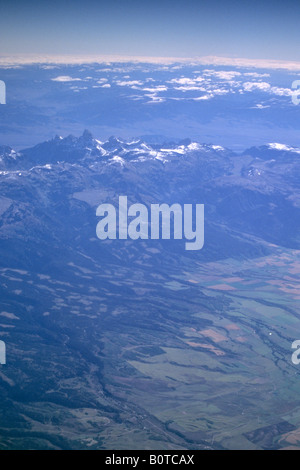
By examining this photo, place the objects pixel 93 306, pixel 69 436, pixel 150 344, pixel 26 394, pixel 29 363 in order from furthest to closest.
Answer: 1. pixel 93 306
2. pixel 150 344
3. pixel 29 363
4. pixel 26 394
5. pixel 69 436

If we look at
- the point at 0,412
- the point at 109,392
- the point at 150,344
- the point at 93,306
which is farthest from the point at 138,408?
the point at 93,306

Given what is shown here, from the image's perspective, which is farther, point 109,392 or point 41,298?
point 41,298

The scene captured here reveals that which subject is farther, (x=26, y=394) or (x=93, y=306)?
(x=93, y=306)

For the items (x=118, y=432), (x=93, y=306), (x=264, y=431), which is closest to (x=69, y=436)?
(x=118, y=432)
